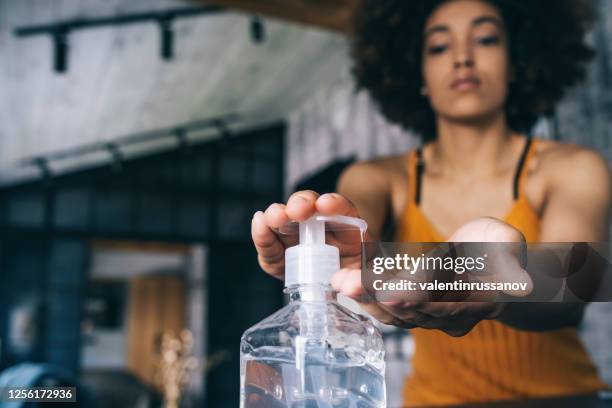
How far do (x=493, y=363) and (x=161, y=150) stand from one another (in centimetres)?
415

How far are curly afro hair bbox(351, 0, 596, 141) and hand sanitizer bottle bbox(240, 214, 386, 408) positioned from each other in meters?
0.52

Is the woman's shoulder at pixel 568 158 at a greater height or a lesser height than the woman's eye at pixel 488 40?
lesser

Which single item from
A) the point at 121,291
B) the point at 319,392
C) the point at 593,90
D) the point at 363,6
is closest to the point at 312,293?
the point at 319,392

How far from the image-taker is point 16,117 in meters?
3.13

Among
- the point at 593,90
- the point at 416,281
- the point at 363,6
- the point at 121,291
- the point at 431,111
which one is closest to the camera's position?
the point at 416,281

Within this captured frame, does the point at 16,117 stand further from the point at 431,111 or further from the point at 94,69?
the point at 431,111

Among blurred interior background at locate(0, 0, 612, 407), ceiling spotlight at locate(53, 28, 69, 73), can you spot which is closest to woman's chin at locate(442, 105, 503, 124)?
blurred interior background at locate(0, 0, 612, 407)

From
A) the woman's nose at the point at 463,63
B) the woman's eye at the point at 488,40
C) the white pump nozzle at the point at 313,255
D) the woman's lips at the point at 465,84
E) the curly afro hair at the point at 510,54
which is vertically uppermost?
the curly afro hair at the point at 510,54

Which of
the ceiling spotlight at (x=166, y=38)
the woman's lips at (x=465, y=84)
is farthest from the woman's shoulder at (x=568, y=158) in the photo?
the ceiling spotlight at (x=166, y=38)

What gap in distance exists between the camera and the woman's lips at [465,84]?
1.80 ft

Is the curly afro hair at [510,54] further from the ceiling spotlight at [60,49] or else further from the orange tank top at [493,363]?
the ceiling spotlight at [60,49]

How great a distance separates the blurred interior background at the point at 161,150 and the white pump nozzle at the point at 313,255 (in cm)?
222

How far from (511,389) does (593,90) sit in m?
0.88

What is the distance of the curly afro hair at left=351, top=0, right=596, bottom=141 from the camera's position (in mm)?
735
